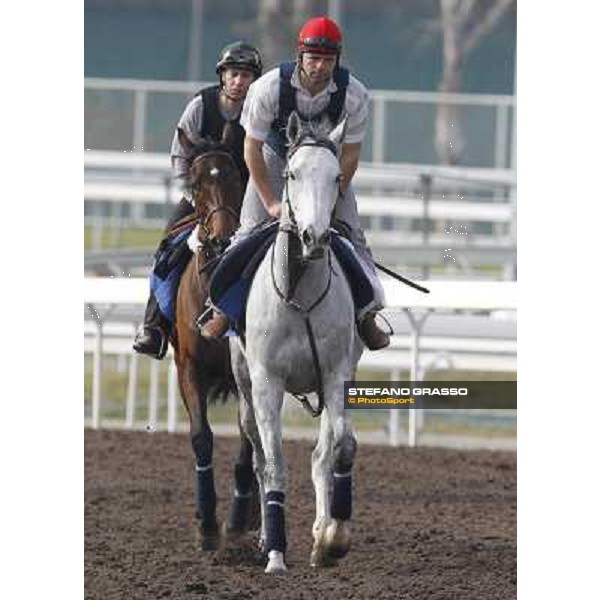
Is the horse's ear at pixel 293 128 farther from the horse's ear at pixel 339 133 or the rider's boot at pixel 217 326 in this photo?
the rider's boot at pixel 217 326

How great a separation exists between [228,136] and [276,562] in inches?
70.0

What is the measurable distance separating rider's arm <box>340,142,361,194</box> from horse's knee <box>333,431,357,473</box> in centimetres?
83

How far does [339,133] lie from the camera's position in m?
7.73

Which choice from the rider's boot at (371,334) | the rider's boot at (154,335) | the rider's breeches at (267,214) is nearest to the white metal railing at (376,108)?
the rider's boot at (154,335)

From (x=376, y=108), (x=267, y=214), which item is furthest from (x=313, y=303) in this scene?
(x=376, y=108)

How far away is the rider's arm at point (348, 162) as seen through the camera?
7961 mm

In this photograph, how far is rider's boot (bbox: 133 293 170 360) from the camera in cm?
943

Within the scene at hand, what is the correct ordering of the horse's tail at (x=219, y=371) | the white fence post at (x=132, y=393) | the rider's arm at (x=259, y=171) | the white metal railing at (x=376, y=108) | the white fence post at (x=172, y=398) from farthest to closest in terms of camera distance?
the white metal railing at (x=376, y=108) → the white fence post at (x=132, y=393) → the white fence post at (x=172, y=398) → the horse's tail at (x=219, y=371) → the rider's arm at (x=259, y=171)

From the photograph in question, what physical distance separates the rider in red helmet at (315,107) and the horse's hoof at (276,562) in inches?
32.4

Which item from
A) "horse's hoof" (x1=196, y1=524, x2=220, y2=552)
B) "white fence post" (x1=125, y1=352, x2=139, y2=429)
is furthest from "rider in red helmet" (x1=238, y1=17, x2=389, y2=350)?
"white fence post" (x1=125, y1=352, x2=139, y2=429)

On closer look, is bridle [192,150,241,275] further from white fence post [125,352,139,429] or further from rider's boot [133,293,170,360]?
white fence post [125,352,139,429]

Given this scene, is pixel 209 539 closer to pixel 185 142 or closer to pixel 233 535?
pixel 233 535

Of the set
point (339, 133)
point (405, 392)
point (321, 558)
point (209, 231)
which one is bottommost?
point (321, 558)
